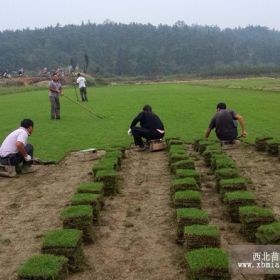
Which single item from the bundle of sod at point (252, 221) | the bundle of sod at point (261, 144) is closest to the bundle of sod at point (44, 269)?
the bundle of sod at point (252, 221)

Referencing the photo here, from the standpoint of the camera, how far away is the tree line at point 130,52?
135 metres

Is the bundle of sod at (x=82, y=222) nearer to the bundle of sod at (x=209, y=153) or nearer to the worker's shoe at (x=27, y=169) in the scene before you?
the worker's shoe at (x=27, y=169)

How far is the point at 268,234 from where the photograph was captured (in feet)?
19.2

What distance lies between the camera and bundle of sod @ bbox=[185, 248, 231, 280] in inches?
202

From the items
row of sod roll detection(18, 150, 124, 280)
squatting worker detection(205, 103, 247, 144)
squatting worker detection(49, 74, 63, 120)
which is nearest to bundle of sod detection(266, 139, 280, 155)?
squatting worker detection(205, 103, 247, 144)

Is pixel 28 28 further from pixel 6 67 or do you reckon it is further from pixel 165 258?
pixel 165 258

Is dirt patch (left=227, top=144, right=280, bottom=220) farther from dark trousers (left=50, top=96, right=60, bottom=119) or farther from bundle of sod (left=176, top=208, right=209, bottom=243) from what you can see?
dark trousers (left=50, top=96, right=60, bottom=119)

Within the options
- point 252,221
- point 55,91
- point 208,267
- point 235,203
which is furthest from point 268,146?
point 55,91

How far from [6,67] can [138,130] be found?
129 m

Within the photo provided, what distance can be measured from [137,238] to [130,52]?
142m

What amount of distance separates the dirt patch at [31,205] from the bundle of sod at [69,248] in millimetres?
485

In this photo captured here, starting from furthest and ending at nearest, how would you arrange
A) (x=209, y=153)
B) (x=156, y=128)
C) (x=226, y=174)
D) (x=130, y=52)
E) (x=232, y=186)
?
(x=130, y=52) → (x=156, y=128) → (x=209, y=153) → (x=226, y=174) → (x=232, y=186)

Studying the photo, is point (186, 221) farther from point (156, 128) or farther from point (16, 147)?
point (156, 128)

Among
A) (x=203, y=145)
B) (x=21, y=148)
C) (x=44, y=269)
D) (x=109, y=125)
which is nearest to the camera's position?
(x=44, y=269)
